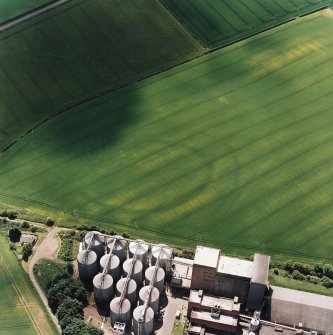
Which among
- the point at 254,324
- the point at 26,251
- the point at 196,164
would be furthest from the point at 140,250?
the point at 196,164

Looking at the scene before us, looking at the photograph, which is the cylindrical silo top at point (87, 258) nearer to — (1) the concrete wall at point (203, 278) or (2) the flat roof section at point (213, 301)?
(1) the concrete wall at point (203, 278)

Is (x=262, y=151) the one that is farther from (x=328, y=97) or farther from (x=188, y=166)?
(x=328, y=97)

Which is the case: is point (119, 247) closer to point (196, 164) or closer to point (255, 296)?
point (255, 296)

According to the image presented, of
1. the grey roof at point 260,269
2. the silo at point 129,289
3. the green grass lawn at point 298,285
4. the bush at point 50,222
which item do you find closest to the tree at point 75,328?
the silo at point 129,289

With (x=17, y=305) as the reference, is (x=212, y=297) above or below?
above

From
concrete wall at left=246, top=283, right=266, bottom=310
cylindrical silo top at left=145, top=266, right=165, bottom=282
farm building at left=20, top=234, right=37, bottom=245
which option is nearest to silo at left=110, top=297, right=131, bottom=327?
cylindrical silo top at left=145, top=266, right=165, bottom=282

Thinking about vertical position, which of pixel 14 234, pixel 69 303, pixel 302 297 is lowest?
pixel 69 303
